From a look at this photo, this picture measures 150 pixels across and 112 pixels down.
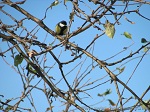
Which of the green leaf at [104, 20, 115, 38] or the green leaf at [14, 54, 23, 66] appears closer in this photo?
the green leaf at [104, 20, 115, 38]

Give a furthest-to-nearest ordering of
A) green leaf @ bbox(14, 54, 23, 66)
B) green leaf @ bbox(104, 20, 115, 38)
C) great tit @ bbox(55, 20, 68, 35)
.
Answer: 1. great tit @ bbox(55, 20, 68, 35)
2. green leaf @ bbox(14, 54, 23, 66)
3. green leaf @ bbox(104, 20, 115, 38)

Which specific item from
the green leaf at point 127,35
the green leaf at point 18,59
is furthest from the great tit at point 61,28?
the green leaf at point 127,35

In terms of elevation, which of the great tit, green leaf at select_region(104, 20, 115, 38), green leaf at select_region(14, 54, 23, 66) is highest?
the great tit

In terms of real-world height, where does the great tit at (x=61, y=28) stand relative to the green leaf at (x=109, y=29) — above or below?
above

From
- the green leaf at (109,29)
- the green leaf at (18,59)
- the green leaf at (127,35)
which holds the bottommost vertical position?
the green leaf at (109,29)

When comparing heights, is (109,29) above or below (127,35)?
below

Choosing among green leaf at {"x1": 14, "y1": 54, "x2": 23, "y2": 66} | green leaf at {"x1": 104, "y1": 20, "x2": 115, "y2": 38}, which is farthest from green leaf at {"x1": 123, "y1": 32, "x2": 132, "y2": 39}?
green leaf at {"x1": 14, "y1": 54, "x2": 23, "y2": 66}

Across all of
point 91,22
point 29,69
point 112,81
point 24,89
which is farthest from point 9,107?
point 91,22

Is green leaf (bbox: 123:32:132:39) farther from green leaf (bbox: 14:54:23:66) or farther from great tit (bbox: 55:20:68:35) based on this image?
green leaf (bbox: 14:54:23:66)

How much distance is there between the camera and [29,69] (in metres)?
1.71

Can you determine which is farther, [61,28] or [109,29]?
[61,28]

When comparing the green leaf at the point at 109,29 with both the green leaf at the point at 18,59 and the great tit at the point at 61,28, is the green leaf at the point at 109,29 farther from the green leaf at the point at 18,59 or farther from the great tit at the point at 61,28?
the green leaf at the point at 18,59

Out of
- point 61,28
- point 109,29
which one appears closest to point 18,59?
point 61,28

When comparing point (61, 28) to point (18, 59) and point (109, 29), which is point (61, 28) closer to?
point (18, 59)
